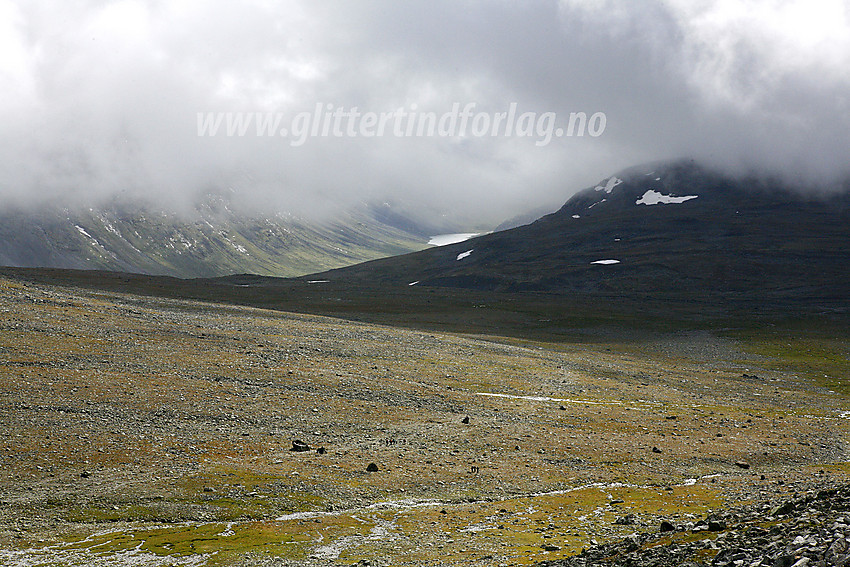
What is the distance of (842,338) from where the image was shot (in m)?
112

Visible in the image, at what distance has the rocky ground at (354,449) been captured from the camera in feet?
82.8

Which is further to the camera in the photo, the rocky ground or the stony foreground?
the rocky ground

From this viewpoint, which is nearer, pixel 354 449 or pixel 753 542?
pixel 753 542

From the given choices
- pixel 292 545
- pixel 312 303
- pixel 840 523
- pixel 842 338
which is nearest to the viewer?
pixel 840 523

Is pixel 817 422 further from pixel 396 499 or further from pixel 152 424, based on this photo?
pixel 152 424

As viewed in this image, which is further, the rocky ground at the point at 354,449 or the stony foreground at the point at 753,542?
the rocky ground at the point at 354,449

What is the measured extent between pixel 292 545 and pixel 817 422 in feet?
141

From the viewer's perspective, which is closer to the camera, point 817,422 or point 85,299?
point 817,422

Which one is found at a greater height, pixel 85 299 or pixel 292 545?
pixel 85 299

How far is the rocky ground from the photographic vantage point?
2523cm

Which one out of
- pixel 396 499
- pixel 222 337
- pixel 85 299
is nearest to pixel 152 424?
pixel 396 499

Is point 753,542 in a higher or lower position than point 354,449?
higher

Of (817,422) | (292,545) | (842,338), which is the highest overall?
(842,338)

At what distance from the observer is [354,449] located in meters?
37.8
